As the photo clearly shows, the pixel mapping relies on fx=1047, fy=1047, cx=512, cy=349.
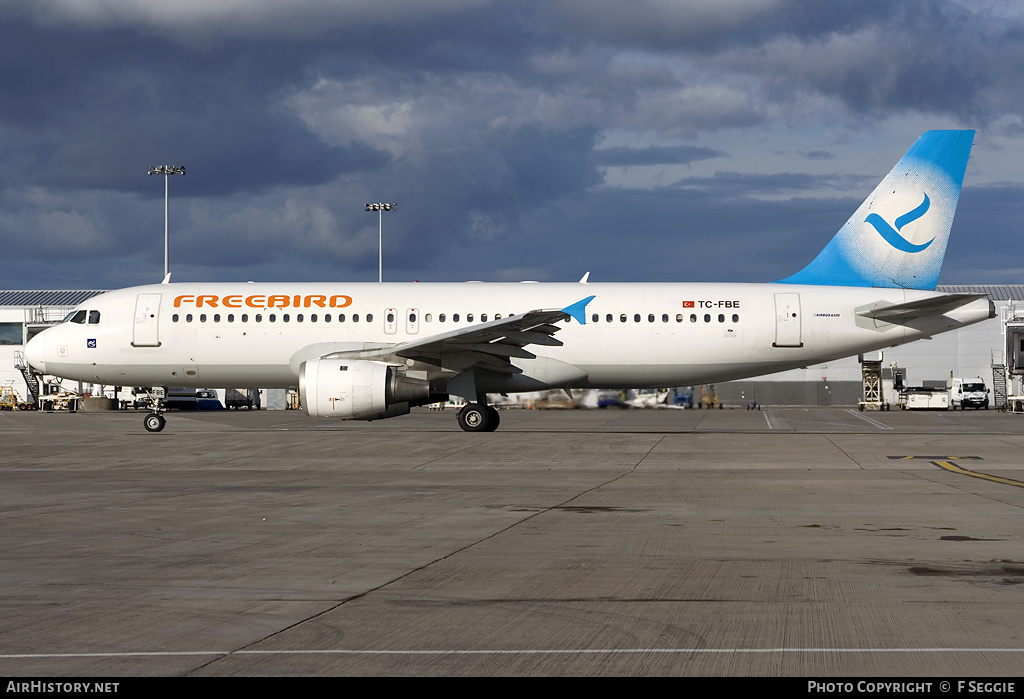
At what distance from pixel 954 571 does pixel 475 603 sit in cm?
407

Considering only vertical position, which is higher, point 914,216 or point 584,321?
point 914,216

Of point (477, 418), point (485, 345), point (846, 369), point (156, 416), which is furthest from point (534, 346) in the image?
point (846, 369)

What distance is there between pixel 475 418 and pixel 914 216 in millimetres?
13385

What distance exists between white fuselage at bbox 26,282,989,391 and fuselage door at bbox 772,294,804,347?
0.03m

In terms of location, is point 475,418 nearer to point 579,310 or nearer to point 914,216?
point 579,310

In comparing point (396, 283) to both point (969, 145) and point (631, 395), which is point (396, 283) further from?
point (631, 395)

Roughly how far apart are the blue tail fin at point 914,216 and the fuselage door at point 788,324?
1.92m

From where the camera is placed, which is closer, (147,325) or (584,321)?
(584,321)

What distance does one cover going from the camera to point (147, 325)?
2898cm

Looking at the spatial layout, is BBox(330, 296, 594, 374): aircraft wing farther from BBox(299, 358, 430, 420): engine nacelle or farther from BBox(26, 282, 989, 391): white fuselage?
BBox(299, 358, 430, 420): engine nacelle

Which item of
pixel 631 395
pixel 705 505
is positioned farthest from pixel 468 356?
pixel 631 395

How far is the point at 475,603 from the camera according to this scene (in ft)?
24.1

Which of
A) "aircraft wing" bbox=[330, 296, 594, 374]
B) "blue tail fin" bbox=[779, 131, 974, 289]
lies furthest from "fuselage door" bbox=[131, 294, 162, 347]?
"blue tail fin" bbox=[779, 131, 974, 289]

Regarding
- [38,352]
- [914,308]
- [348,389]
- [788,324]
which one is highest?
[914,308]
